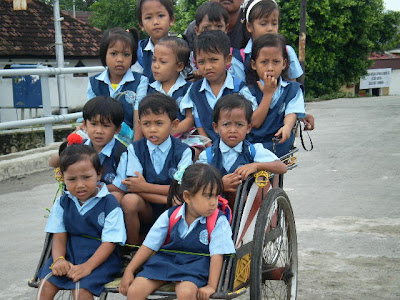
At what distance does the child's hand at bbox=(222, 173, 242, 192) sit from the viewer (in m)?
3.39

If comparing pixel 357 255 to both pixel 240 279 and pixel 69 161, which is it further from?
pixel 69 161

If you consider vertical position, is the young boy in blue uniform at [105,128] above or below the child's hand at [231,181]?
above

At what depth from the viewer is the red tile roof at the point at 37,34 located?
2405 cm

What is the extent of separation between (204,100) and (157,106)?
71 centimetres

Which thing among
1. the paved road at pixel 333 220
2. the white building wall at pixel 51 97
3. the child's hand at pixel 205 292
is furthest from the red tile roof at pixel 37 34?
the child's hand at pixel 205 292

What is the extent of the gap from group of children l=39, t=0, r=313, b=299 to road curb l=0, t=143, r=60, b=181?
426cm

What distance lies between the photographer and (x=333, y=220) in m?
6.32

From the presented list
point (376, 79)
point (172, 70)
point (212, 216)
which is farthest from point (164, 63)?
point (376, 79)

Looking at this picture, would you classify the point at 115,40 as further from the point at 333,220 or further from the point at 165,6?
the point at 333,220

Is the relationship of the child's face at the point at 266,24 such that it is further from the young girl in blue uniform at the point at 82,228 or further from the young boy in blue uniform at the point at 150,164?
the young girl in blue uniform at the point at 82,228

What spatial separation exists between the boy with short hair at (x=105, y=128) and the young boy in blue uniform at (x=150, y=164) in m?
0.18

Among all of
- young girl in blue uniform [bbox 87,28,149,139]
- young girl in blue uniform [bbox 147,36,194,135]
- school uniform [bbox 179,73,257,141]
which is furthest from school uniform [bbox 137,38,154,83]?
school uniform [bbox 179,73,257,141]

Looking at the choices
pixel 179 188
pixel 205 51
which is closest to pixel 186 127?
pixel 205 51

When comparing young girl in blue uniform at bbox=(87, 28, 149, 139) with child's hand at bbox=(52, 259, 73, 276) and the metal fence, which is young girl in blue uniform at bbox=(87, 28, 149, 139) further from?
the metal fence
